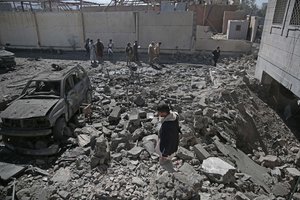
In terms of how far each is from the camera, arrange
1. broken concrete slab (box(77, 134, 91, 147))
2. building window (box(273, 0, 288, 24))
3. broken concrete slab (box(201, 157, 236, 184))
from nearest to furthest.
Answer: broken concrete slab (box(201, 157, 236, 184)) → broken concrete slab (box(77, 134, 91, 147)) → building window (box(273, 0, 288, 24))

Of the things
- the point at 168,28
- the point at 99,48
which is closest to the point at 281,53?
the point at 99,48

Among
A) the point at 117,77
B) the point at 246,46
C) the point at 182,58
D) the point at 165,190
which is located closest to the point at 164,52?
the point at 182,58

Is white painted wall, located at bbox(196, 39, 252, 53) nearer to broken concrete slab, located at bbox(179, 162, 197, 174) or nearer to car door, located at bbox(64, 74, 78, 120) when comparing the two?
car door, located at bbox(64, 74, 78, 120)

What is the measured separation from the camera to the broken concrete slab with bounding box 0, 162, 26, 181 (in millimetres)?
4879

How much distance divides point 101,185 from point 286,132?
27.5 feet

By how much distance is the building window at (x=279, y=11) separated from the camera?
9641 mm

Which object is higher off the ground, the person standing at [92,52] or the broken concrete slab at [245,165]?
the person standing at [92,52]

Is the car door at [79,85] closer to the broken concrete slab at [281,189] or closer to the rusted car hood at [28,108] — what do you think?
the rusted car hood at [28,108]

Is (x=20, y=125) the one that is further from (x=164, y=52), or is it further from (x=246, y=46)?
(x=246, y=46)

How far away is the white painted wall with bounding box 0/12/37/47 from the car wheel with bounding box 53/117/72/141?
18.3 metres

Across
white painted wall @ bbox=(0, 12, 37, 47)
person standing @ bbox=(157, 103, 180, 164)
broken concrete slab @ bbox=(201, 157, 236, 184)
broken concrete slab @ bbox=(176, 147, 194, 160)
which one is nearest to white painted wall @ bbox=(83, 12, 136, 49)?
white painted wall @ bbox=(0, 12, 37, 47)

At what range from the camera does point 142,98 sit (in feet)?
28.5

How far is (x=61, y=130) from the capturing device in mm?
6078

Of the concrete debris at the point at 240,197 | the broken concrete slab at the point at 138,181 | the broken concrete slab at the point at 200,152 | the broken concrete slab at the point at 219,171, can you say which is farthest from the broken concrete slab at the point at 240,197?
the broken concrete slab at the point at 138,181
